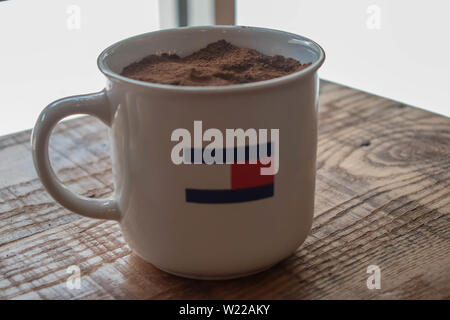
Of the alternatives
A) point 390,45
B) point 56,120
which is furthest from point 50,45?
point 56,120

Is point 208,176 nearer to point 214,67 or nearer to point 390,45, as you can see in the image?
point 214,67

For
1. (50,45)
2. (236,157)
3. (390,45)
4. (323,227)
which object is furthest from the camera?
(390,45)

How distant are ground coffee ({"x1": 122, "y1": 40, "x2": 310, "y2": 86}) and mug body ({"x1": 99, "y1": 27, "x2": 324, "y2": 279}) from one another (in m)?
0.02

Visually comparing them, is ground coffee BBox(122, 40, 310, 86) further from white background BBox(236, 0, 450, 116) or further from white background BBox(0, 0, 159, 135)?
white background BBox(236, 0, 450, 116)

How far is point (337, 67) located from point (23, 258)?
1209 mm

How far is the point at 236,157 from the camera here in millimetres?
498

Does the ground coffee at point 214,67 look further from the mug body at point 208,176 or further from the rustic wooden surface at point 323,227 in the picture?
the rustic wooden surface at point 323,227

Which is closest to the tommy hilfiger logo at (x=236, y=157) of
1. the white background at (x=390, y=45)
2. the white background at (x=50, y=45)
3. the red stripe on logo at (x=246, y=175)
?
the red stripe on logo at (x=246, y=175)

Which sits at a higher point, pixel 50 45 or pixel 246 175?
pixel 246 175

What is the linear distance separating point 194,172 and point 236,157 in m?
0.04

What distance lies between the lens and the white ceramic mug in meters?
0.49

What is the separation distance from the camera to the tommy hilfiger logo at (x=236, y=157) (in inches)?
19.4

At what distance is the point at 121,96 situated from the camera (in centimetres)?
51

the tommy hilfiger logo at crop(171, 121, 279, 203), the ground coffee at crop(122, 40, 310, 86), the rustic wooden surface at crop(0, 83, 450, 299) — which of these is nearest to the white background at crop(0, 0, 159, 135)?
the rustic wooden surface at crop(0, 83, 450, 299)
